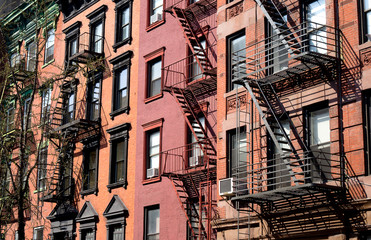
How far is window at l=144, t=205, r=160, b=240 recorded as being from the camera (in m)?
26.2

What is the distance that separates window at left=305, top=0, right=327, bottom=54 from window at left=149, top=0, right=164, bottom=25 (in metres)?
9.42

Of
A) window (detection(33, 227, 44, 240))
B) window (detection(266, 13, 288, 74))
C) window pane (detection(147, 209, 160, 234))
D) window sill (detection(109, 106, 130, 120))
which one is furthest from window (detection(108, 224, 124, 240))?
window (detection(266, 13, 288, 74))

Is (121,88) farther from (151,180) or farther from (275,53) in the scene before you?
(275,53)

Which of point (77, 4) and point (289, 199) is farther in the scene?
point (77, 4)

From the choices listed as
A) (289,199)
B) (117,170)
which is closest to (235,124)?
(289,199)

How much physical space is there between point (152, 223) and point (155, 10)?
9.30 meters

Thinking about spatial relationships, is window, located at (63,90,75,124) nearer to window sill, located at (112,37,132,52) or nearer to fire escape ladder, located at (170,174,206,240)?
window sill, located at (112,37,132,52)

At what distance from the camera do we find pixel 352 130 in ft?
58.7

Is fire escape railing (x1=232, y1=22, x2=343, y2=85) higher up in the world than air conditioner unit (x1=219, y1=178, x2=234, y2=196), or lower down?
higher up

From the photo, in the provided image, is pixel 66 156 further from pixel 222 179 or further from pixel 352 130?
pixel 352 130

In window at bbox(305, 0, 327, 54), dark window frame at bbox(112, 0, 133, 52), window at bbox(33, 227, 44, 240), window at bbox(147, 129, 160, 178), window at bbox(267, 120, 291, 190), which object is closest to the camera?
window at bbox(305, 0, 327, 54)

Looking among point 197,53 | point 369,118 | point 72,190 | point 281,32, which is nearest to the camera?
point 369,118

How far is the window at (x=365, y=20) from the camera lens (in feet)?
60.1

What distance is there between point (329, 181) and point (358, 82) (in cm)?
278
